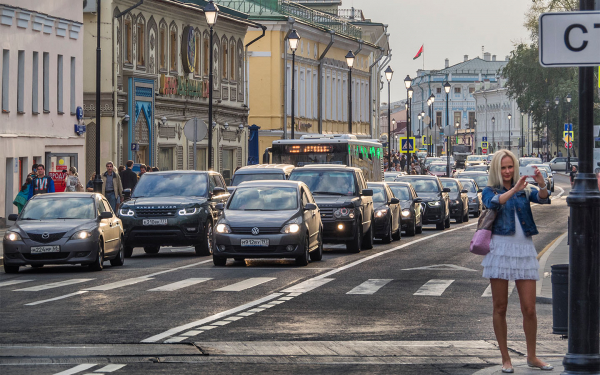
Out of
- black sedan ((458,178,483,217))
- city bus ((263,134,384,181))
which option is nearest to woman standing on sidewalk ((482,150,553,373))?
city bus ((263,134,384,181))

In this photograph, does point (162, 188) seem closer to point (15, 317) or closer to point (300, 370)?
point (15, 317)

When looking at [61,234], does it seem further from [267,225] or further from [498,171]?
[498,171]

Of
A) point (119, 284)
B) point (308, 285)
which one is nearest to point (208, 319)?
point (308, 285)

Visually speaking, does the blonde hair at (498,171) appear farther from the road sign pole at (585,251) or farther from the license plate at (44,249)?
the license plate at (44,249)

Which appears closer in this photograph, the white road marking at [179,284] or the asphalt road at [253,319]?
the asphalt road at [253,319]

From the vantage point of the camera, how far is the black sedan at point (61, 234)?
22.3 m

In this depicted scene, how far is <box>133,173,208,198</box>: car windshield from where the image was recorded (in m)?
27.7

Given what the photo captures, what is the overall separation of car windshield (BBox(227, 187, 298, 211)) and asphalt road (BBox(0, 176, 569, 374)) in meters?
1.07

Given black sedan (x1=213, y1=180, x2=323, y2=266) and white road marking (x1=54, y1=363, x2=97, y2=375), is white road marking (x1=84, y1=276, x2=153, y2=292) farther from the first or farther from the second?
white road marking (x1=54, y1=363, x2=97, y2=375)

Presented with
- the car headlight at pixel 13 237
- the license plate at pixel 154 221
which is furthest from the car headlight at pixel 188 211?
the car headlight at pixel 13 237

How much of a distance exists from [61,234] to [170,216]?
4.47 meters

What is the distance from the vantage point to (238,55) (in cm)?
6209

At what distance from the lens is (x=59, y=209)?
2347 centimetres

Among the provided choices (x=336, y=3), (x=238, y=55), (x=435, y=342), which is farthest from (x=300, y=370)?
(x=336, y=3)
